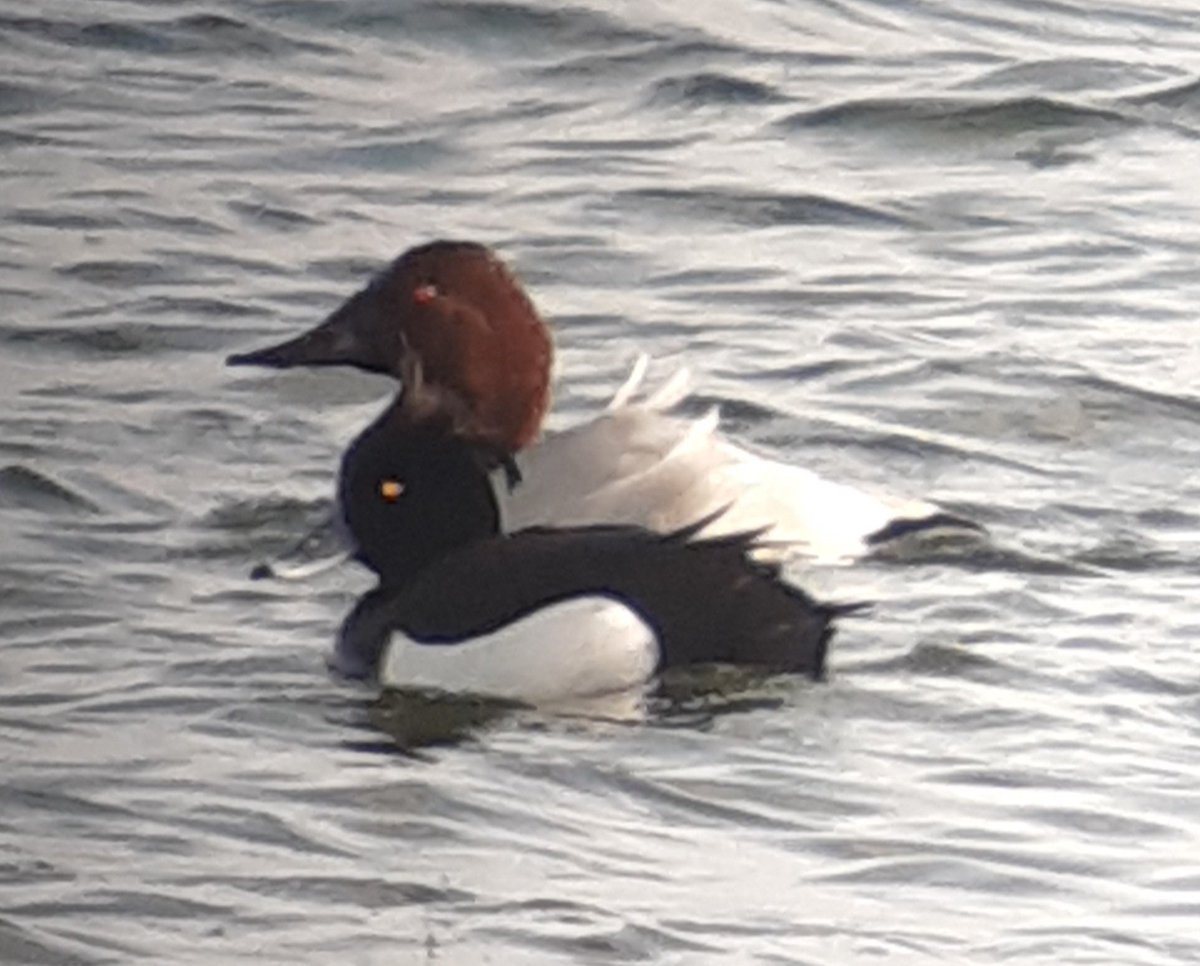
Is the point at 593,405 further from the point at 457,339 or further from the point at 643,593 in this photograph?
the point at 643,593

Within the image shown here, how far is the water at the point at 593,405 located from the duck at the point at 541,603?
0.09m

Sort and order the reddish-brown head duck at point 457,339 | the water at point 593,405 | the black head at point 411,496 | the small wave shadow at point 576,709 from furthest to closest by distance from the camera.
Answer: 1. the reddish-brown head duck at point 457,339
2. the black head at point 411,496
3. the small wave shadow at point 576,709
4. the water at point 593,405

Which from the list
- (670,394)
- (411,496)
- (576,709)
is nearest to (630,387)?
(670,394)

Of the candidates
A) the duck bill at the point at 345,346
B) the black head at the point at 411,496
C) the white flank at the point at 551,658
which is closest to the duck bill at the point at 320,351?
the duck bill at the point at 345,346

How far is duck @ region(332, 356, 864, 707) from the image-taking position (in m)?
5.17

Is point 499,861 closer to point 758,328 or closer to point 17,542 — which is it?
point 17,542

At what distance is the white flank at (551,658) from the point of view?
516cm

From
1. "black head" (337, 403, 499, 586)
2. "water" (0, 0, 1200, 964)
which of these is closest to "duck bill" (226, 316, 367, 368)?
"black head" (337, 403, 499, 586)

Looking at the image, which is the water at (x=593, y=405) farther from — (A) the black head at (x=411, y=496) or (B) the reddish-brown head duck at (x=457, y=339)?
(B) the reddish-brown head duck at (x=457, y=339)

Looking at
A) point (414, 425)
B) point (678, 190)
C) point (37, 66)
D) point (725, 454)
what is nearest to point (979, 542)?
point (725, 454)

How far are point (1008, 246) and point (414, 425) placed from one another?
1597mm

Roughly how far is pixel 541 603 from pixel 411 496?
1.02 feet

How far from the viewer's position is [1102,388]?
6.22 metres

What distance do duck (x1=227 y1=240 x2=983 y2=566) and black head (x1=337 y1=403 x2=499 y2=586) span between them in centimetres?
4
